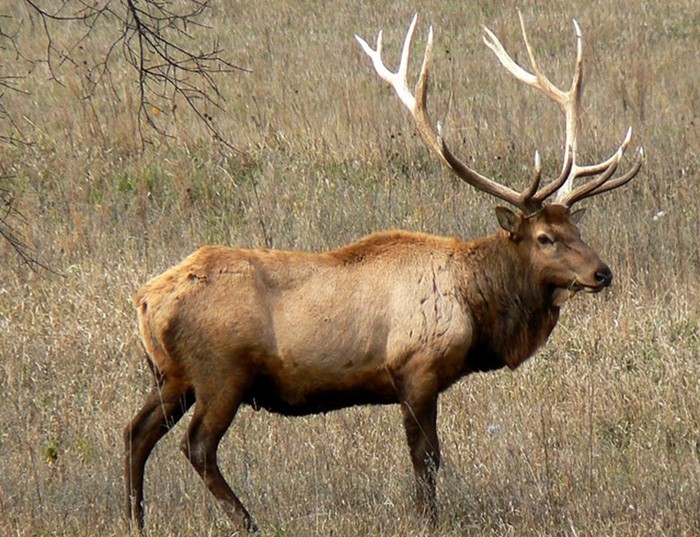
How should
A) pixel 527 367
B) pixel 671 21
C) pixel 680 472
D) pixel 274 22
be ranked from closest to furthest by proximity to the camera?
pixel 680 472, pixel 527 367, pixel 671 21, pixel 274 22

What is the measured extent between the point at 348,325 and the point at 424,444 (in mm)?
656

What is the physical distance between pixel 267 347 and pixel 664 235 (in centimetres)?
501

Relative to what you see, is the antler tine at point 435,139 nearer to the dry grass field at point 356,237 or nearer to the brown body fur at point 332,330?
the brown body fur at point 332,330

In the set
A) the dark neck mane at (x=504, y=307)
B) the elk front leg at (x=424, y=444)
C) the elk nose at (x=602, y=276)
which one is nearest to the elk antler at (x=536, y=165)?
the dark neck mane at (x=504, y=307)

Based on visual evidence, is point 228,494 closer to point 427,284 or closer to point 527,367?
point 427,284

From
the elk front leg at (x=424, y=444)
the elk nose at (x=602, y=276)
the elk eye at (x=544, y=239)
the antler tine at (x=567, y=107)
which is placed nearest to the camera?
the elk front leg at (x=424, y=444)

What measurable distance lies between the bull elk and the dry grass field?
18.2 inches

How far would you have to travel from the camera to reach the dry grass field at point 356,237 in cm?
612

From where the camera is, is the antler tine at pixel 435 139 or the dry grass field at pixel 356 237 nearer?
the dry grass field at pixel 356 237

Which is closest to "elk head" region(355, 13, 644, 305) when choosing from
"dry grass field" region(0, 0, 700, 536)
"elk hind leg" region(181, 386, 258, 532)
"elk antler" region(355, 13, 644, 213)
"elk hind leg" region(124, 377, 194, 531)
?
"elk antler" region(355, 13, 644, 213)

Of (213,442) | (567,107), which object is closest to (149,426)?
(213,442)

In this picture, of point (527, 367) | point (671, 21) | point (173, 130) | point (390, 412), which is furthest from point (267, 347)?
point (671, 21)

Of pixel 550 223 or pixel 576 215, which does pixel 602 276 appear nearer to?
pixel 550 223

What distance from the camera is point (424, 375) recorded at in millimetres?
5941
